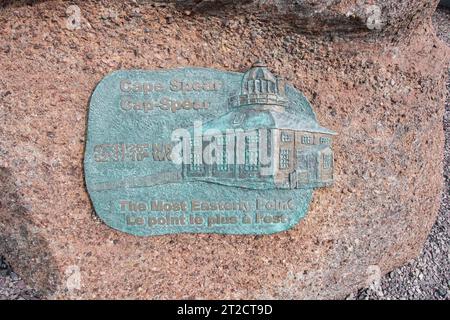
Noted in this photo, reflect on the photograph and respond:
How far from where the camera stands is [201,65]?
1867 millimetres

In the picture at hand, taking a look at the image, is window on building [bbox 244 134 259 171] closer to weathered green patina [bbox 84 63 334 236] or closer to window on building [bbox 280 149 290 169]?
weathered green patina [bbox 84 63 334 236]

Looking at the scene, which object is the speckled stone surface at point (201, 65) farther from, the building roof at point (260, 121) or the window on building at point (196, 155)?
the window on building at point (196, 155)

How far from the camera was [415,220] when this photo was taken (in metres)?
2.18

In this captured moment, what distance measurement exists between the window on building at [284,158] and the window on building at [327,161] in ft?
0.58

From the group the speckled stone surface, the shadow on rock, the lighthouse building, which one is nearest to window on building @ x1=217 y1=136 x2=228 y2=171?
the lighthouse building

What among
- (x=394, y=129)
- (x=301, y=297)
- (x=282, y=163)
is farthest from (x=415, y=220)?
(x=282, y=163)

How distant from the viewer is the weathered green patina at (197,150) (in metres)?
1.82

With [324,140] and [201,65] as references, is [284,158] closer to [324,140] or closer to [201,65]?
[324,140]

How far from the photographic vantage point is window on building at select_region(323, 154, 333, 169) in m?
1.88

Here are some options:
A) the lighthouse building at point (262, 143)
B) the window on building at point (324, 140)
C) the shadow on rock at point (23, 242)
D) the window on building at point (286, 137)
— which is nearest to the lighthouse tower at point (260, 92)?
the lighthouse building at point (262, 143)

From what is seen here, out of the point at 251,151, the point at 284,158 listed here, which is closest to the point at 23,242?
the point at 251,151

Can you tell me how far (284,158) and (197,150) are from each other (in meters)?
0.37

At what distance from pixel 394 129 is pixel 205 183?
0.92 meters

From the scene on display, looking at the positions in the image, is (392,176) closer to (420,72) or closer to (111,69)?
(420,72)
